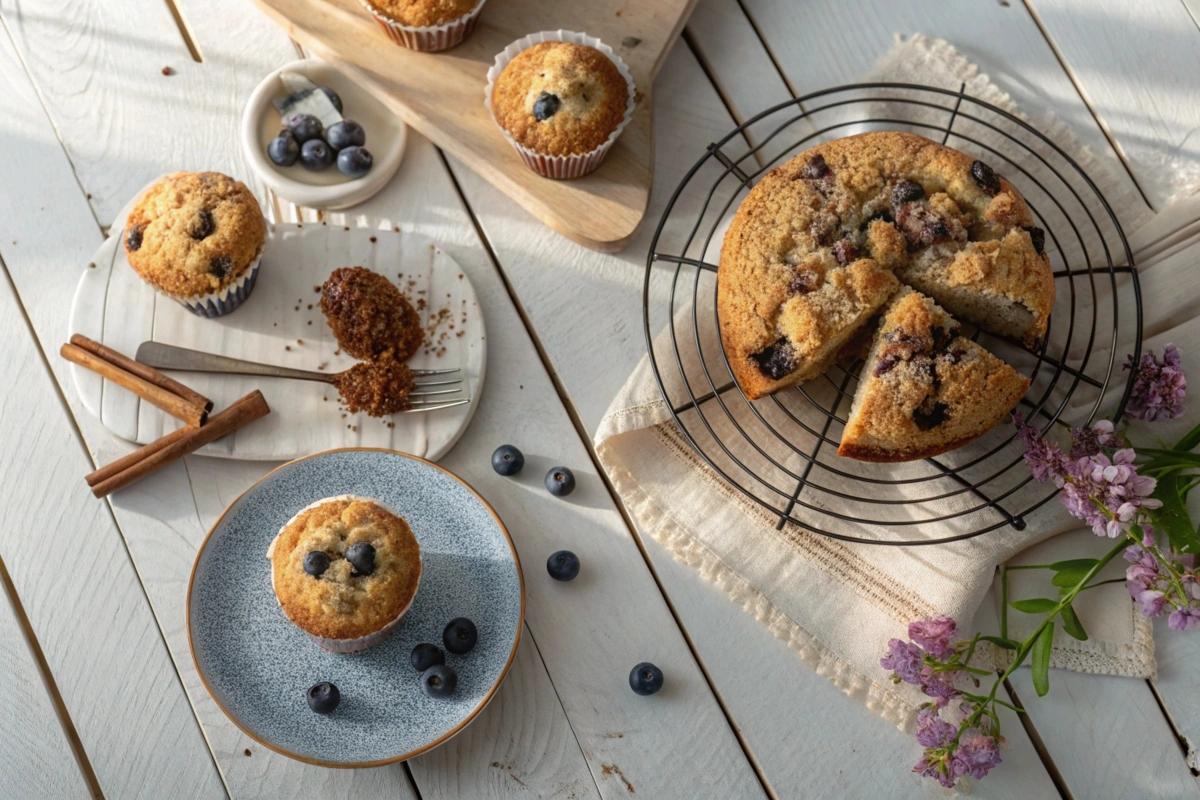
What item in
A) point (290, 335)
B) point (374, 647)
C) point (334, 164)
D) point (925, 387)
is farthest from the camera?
point (334, 164)

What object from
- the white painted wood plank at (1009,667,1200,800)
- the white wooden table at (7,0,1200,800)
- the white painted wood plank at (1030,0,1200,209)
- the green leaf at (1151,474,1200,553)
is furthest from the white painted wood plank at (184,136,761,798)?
the white painted wood plank at (1030,0,1200,209)

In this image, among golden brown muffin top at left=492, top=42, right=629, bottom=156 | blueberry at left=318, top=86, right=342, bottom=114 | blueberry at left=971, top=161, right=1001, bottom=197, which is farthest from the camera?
blueberry at left=318, top=86, right=342, bottom=114

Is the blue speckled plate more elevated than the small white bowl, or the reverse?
the small white bowl

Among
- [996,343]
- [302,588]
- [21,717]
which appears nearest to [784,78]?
[996,343]

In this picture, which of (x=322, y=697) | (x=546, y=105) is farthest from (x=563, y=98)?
(x=322, y=697)

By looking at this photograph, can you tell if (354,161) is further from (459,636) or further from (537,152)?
(459,636)

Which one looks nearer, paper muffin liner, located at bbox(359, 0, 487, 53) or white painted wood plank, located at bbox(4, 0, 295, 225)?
paper muffin liner, located at bbox(359, 0, 487, 53)

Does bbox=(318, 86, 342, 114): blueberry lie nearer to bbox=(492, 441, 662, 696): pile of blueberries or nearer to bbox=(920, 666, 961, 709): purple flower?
bbox=(492, 441, 662, 696): pile of blueberries
